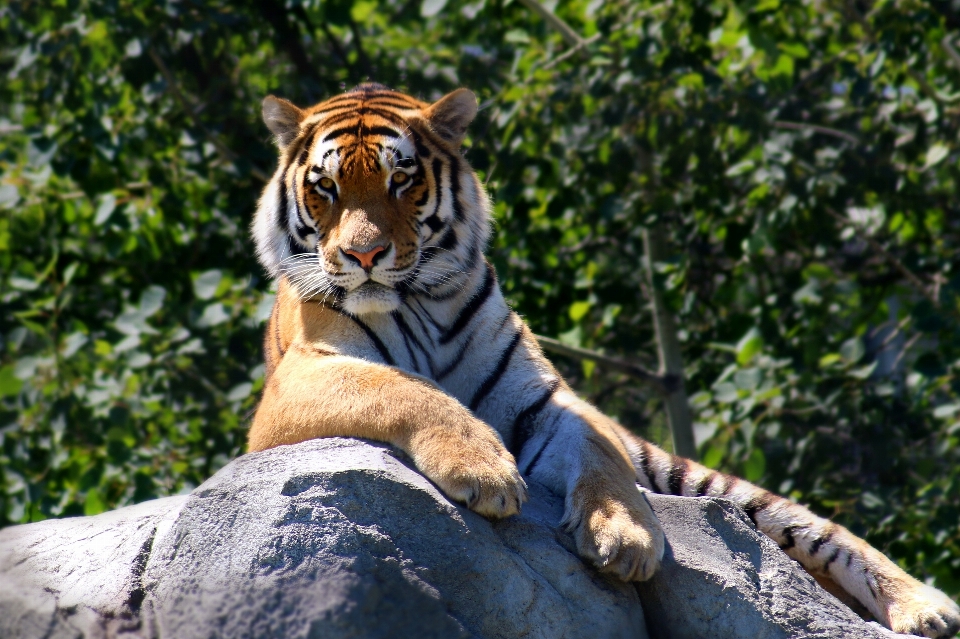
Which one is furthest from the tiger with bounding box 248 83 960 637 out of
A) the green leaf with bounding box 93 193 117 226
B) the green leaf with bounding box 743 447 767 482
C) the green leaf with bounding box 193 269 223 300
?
the green leaf with bounding box 93 193 117 226

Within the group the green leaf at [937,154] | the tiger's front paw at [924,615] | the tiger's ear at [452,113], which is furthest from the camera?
the green leaf at [937,154]

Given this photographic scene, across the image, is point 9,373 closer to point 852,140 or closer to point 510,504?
point 510,504

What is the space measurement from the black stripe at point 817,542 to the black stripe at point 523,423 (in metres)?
0.81

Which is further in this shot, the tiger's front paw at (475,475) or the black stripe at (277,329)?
the black stripe at (277,329)

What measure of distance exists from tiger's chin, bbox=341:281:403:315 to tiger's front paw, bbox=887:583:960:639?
1.48 meters

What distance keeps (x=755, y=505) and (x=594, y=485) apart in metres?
0.80

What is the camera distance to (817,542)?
2.75 metres

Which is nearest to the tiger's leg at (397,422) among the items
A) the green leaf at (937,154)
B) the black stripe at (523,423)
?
the black stripe at (523,423)

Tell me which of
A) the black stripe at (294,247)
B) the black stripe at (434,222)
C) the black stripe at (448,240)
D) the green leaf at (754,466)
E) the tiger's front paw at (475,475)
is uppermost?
the black stripe at (434,222)

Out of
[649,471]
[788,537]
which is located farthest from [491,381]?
[788,537]

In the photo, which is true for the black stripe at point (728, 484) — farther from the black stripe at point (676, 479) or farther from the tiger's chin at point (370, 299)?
the tiger's chin at point (370, 299)

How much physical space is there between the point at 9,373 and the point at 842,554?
140 inches

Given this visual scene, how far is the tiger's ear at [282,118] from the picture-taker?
303 centimetres

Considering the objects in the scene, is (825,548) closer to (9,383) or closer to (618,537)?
(618,537)
